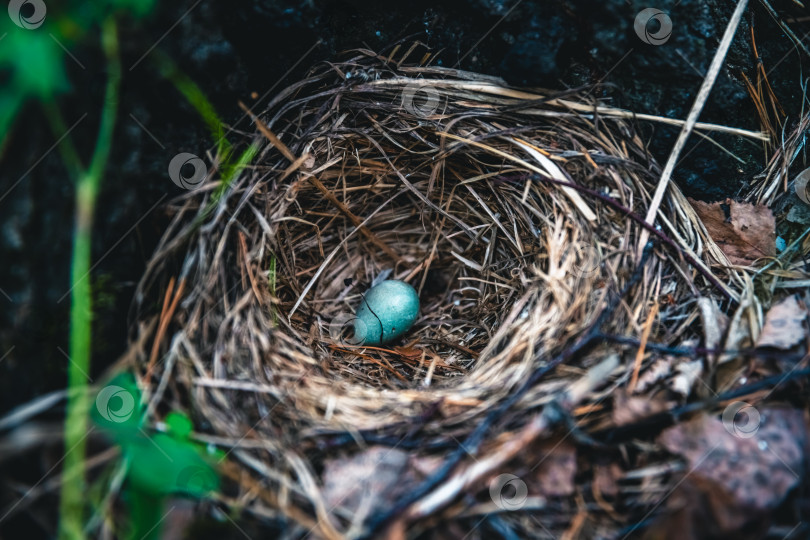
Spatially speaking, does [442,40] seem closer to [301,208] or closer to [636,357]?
[301,208]

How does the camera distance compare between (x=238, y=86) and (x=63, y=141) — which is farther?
(x=238, y=86)

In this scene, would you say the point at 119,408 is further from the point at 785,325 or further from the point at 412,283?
the point at 785,325

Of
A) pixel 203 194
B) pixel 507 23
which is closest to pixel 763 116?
pixel 507 23

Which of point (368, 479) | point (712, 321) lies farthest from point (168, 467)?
point (712, 321)

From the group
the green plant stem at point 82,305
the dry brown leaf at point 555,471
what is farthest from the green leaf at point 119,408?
the dry brown leaf at point 555,471

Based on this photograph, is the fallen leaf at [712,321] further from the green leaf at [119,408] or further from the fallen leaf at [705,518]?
the green leaf at [119,408]

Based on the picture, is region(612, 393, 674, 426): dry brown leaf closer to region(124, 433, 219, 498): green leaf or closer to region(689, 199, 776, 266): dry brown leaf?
region(689, 199, 776, 266): dry brown leaf
